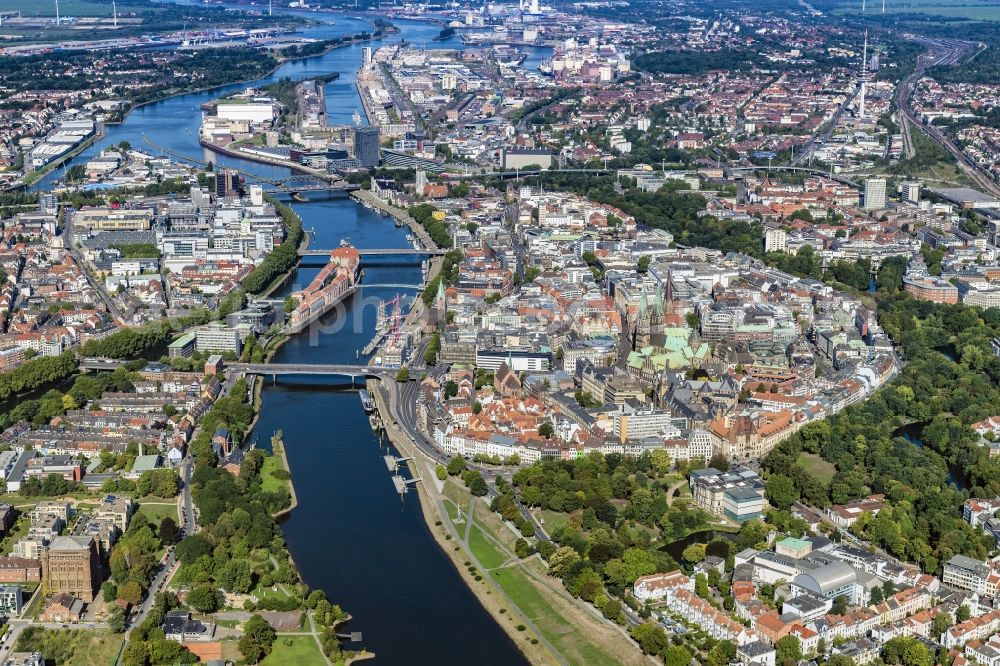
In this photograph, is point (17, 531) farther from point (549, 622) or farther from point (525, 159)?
point (525, 159)

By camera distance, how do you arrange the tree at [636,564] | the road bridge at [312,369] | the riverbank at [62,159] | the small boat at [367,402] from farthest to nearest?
the riverbank at [62,159], the road bridge at [312,369], the small boat at [367,402], the tree at [636,564]

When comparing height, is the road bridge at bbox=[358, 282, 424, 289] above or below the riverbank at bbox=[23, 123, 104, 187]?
below

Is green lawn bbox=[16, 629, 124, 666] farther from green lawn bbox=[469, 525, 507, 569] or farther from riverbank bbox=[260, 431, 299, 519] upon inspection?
green lawn bbox=[469, 525, 507, 569]

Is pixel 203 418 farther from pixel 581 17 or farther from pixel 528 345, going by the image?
pixel 581 17

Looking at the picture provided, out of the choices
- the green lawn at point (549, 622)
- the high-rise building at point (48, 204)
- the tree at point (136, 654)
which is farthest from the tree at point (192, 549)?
the high-rise building at point (48, 204)

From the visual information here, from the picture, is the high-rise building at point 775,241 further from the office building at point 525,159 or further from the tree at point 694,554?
the tree at point 694,554

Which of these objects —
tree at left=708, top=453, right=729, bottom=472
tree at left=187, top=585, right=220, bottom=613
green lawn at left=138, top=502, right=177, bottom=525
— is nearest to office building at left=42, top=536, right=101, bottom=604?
tree at left=187, top=585, right=220, bottom=613
